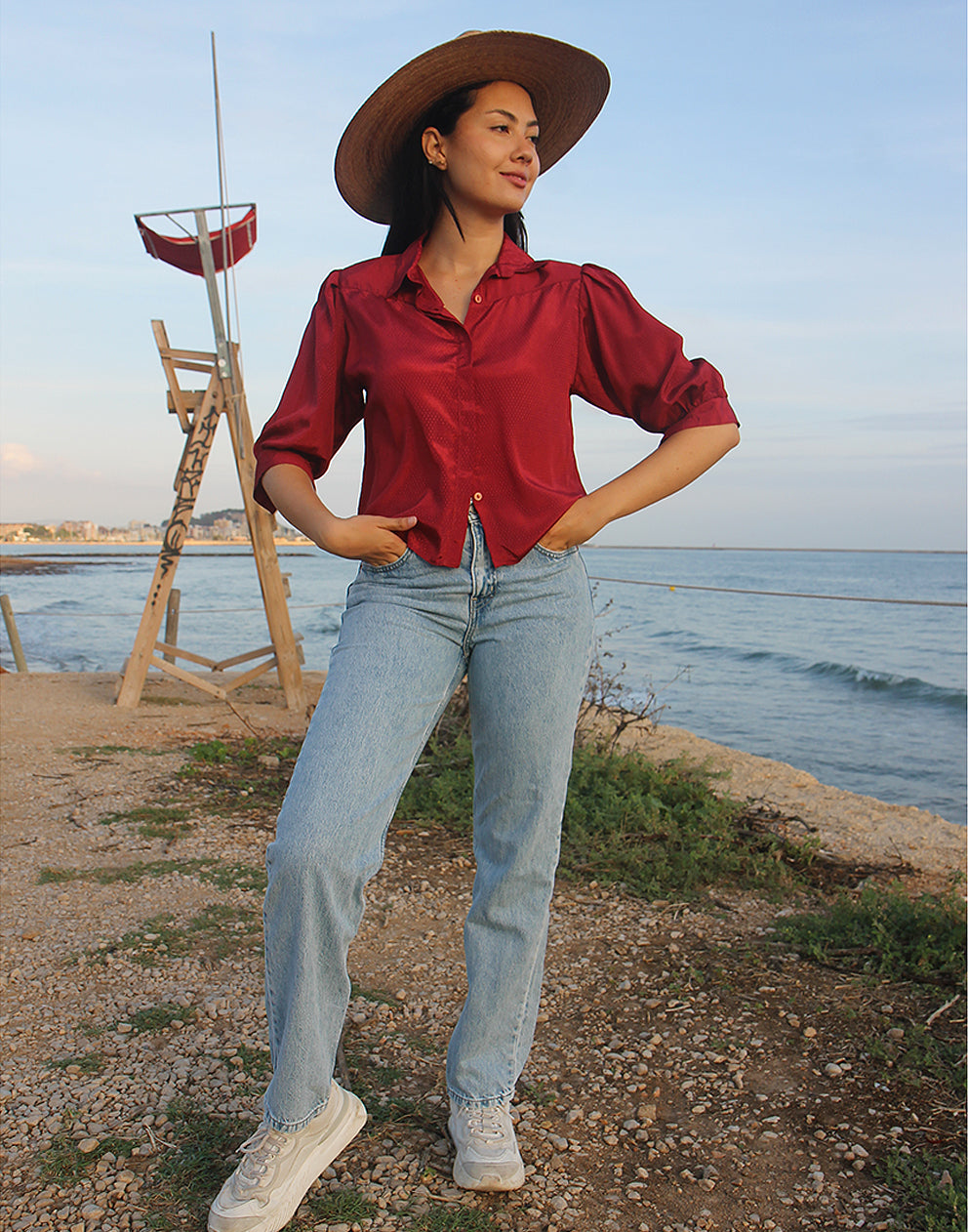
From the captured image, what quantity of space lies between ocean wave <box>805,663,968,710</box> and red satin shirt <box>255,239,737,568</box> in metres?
13.5

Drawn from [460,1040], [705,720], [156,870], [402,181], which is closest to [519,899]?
[460,1040]

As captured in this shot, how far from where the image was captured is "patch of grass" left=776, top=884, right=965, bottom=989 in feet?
9.01

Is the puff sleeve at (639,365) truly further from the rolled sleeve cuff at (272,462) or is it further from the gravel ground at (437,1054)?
the gravel ground at (437,1054)

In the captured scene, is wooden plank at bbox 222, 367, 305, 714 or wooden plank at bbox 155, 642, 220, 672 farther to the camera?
wooden plank at bbox 155, 642, 220, 672

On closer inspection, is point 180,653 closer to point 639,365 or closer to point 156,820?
point 156,820

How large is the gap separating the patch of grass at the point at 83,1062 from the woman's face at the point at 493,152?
2.22 m

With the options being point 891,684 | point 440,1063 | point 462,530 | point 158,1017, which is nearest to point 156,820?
point 158,1017

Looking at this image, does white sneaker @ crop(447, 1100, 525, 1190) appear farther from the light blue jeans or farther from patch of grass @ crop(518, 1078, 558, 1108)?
patch of grass @ crop(518, 1078, 558, 1108)

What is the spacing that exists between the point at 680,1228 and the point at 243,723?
17.0ft

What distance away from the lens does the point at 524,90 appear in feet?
6.27

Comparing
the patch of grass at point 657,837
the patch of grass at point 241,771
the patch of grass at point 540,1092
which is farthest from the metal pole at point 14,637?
the patch of grass at point 540,1092

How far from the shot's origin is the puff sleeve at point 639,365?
178 centimetres

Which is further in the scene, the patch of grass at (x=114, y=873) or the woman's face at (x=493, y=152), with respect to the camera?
the patch of grass at (x=114, y=873)

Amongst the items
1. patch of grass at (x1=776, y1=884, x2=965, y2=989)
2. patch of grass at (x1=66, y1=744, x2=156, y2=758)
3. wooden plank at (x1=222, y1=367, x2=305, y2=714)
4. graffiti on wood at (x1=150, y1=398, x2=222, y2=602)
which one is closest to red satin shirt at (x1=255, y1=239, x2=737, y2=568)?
patch of grass at (x1=776, y1=884, x2=965, y2=989)
